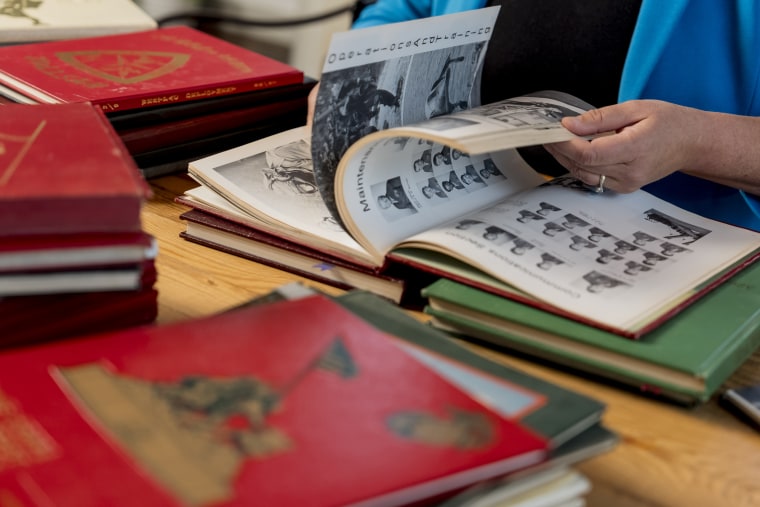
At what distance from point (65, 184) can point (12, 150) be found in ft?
0.30

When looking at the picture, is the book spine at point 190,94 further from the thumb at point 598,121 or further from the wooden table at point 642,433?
the thumb at point 598,121

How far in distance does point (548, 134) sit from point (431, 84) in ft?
0.51

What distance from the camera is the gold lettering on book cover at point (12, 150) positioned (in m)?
0.68

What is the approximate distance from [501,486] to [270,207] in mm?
480

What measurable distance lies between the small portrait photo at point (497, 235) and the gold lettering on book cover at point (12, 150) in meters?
0.40

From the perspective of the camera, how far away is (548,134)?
93 cm

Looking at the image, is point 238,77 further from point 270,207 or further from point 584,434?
point 584,434

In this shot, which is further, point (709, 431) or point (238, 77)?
point (238, 77)

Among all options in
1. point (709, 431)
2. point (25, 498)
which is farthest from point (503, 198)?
point (25, 498)

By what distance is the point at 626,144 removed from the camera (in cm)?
102

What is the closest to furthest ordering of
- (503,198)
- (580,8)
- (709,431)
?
(709,431) < (503,198) < (580,8)

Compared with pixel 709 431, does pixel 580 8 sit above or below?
above

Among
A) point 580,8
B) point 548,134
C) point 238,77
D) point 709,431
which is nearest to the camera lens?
point 709,431

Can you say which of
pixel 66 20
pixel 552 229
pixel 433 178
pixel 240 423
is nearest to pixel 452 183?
pixel 433 178
